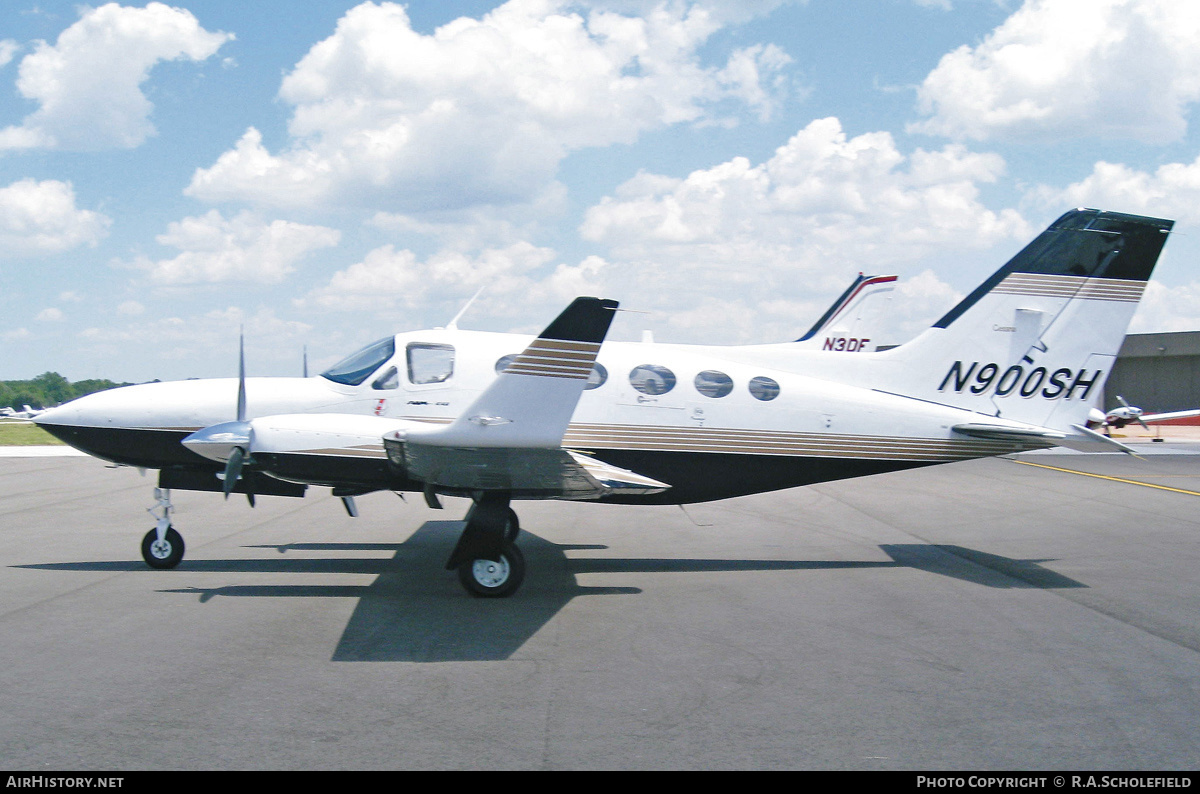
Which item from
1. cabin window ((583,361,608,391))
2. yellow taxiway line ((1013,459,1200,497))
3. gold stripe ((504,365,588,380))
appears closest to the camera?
gold stripe ((504,365,588,380))

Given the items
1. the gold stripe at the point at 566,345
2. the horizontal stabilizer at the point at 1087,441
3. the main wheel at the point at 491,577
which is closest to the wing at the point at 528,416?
the gold stripe at the point at 566,345

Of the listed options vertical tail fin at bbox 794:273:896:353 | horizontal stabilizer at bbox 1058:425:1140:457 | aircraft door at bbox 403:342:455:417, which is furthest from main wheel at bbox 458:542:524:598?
vertical tail fin at bbox 794:273:896:353

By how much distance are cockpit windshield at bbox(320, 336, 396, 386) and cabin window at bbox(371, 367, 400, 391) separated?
0.43 ft

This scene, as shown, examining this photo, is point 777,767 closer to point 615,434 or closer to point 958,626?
point 958,626

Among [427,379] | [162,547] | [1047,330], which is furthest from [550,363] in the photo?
[1047,330]

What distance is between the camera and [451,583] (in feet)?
27.3

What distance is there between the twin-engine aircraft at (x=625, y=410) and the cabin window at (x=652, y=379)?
0.02 meters

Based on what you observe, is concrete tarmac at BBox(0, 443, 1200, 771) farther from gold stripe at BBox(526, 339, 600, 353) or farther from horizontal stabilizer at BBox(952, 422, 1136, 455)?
gold stripe at BBox(526, 339, 600, 353)

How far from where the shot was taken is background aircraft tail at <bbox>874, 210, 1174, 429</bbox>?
389 inches

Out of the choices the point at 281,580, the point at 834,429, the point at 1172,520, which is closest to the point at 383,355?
the point at 281,580

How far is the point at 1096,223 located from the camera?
9.88 metres

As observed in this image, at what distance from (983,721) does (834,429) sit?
496 centimetres

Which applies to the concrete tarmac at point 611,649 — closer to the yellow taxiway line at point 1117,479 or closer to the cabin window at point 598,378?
the cabin window at point 598,378

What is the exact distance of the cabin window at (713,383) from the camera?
9172 millimetres
